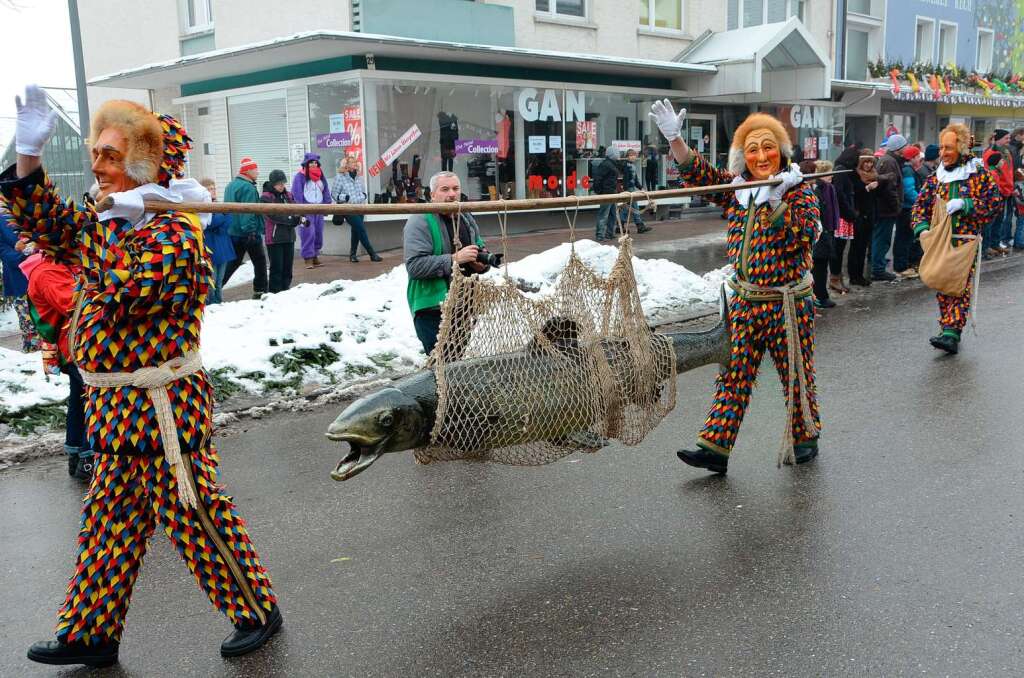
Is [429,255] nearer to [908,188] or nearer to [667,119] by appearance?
[667,119]

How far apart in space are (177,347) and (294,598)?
123 cm

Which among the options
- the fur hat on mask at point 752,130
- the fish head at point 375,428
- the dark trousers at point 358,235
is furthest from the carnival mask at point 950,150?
the dark trousers at point 358,235

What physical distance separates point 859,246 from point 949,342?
4.08m

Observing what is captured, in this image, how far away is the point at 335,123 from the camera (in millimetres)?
15695

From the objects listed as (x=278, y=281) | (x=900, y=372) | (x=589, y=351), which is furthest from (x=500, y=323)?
(x=278, y=281)

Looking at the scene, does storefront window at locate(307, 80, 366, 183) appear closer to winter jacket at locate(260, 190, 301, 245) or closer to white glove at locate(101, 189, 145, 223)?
winter jacket at locate(260, 190, 301, 245)

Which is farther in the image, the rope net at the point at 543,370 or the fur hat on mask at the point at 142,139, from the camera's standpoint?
the rope net at the point at 543,370

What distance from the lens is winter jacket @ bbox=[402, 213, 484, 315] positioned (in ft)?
17.2

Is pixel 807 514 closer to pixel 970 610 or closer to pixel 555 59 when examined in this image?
pixel 970 610

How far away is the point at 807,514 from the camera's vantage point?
447 centimetres

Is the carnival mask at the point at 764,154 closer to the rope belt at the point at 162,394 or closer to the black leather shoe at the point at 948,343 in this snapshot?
the rope belt at the point at 162,394

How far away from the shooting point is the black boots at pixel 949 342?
776 cm

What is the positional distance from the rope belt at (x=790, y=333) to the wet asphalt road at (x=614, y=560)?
0.26 m

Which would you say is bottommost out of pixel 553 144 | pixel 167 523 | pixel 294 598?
pixel 294 598
